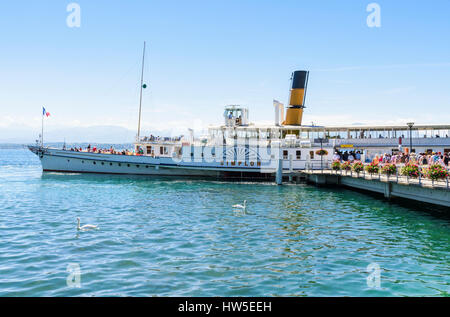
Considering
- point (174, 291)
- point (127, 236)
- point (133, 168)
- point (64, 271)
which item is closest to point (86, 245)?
point (127, 236)

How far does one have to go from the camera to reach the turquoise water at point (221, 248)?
11.2m

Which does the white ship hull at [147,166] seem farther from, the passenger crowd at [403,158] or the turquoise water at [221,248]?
the turquoise water at [221,248]

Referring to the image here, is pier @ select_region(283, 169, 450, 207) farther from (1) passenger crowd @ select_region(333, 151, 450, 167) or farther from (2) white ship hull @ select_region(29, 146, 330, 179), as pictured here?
(2) white ship hull @ select_region(29, 146, 330, 179)

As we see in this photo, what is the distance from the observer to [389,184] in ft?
91.9

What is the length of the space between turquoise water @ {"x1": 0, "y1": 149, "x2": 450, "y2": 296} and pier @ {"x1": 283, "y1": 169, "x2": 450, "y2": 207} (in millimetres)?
1097

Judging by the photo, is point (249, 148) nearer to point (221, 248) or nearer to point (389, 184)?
point (389, 184)

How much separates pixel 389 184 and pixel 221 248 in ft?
58.5

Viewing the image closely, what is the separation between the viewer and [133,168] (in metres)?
49.3

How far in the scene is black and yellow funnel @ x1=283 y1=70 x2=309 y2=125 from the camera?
167 feet

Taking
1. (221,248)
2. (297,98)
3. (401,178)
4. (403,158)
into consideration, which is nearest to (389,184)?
(401,178)

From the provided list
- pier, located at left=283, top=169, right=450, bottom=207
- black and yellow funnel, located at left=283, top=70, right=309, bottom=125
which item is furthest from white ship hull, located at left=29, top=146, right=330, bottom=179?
black and yellow funnel, located at left=283, top=70, right=309, bottom=125

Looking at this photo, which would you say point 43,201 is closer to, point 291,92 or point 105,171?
point 105,171
